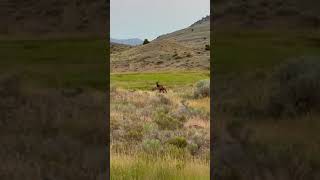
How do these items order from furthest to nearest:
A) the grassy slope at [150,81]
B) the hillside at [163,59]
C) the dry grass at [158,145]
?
the hillside at [163,59] → the grassy slope at [150,81] → the dry grass at [158,145]

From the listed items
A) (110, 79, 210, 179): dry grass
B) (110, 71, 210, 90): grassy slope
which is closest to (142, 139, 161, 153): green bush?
(110, 79, 210, 179): dry grass

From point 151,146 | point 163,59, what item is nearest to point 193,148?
point 151,146

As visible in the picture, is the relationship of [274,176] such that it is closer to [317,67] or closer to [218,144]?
[218,144]

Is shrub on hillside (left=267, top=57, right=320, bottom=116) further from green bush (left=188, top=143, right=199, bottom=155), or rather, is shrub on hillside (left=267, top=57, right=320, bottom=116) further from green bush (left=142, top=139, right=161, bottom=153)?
green bush (left=142, top=139, right=161, bottom=153)

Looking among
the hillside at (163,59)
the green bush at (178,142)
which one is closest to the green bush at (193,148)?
the green bush at (178,142)

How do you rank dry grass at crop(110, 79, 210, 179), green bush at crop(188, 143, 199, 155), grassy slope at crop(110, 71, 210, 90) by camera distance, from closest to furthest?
dry grass at crop(110, 79, 210, 179)
green bush at crop(188, 143, 199, 155)
grassy slope at crop(110, 71, 210, 90)

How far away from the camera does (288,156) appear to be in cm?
681
